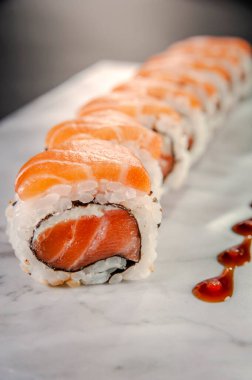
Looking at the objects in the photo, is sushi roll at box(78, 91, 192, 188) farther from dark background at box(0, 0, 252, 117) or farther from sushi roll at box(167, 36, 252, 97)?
dark background at box(0, 0, 252, 117)

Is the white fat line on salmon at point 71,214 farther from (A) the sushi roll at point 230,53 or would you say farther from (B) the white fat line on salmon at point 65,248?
(A) the sushi roll at point 230,53

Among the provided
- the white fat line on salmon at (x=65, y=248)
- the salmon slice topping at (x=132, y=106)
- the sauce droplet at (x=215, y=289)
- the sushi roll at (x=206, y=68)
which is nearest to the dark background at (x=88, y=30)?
the sushi roll at (x=206, y=68)

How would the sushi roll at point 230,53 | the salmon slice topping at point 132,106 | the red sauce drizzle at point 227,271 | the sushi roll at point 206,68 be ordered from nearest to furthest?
the red sauce drizzle at point 227,271
the salmon slice topping at point 132,106
the sushi roll at point 206,68
the sushi roll at point 230,53

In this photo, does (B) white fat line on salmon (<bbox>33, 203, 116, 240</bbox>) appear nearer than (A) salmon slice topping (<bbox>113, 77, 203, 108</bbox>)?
Yes

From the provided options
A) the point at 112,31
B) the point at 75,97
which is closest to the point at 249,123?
the point at 75,97

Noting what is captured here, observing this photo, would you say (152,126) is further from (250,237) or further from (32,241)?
(32,241)

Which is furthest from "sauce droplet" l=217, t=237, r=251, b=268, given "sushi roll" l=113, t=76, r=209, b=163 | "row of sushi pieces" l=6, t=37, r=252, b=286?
"sushi roll" l=113, t=76, r=209, b=163
